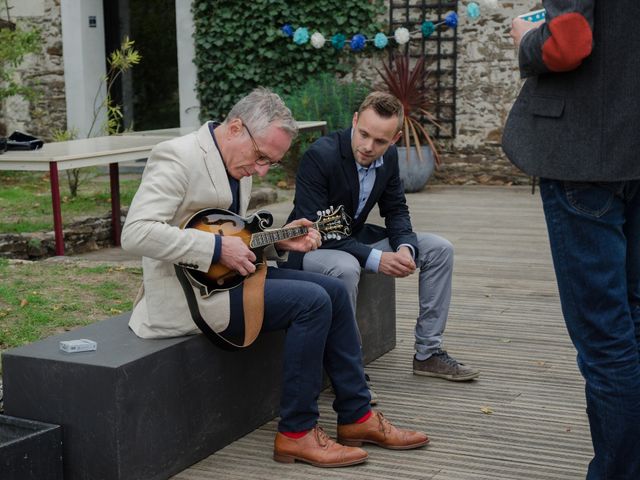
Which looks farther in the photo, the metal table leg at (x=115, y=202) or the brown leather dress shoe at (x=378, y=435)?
the metal table leg at (x=115, y=202)

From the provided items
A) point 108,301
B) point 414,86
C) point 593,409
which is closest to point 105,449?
point 593,409

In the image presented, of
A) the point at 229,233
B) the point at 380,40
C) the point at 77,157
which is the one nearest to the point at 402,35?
the point at 380,40

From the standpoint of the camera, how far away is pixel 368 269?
14.1ft

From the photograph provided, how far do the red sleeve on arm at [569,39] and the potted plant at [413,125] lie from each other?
26.9 ft

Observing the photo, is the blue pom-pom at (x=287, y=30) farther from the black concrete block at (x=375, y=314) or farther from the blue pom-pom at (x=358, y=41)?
the black concrete block at (x=375, y=314)

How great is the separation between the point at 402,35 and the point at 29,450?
8984 mm

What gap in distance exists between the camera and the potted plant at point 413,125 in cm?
1093

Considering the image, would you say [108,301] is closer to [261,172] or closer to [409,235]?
[409,235]

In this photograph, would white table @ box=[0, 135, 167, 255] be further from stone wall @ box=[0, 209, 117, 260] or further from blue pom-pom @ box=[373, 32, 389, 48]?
blue pom-pom @ box=[373, 32, 389, 48]

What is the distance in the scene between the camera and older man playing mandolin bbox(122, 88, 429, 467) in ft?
10.9

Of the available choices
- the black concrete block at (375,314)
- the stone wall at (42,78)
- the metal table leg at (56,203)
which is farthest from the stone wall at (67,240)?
the stone wall at (42,78)

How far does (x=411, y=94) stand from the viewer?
438 inches

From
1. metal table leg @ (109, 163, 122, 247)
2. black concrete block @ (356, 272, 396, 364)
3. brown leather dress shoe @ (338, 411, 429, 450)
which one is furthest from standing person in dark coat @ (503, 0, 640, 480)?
metal table leg @ (109, 163, 122, 247)

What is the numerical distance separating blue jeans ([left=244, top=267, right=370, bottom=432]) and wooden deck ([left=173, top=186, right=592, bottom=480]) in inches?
7.0
